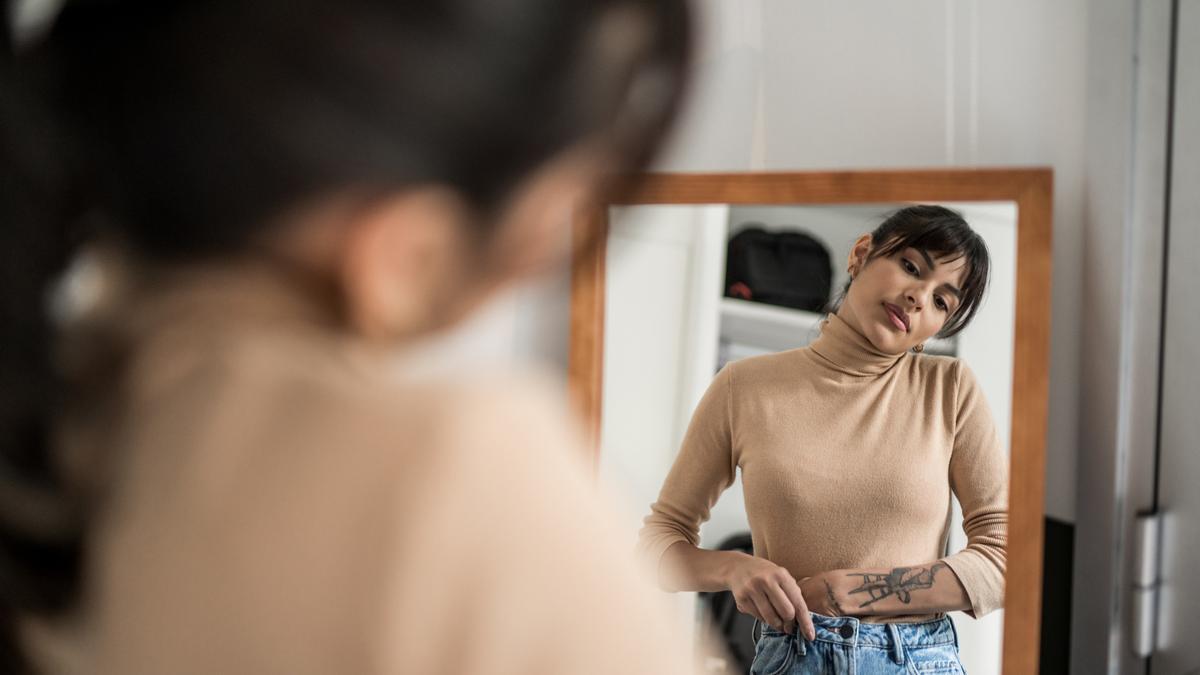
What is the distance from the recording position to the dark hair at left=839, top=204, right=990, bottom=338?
1.02 m

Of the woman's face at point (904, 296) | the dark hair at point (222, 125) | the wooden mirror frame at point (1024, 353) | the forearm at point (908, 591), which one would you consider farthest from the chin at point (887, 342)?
the dark hair at point (222, 125)

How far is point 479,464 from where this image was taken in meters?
0.29

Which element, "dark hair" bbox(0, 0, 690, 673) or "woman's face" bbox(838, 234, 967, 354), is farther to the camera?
"woman's face" bbox(838, 234, 967, 354)

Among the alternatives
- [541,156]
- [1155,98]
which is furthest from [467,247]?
[1155,98]

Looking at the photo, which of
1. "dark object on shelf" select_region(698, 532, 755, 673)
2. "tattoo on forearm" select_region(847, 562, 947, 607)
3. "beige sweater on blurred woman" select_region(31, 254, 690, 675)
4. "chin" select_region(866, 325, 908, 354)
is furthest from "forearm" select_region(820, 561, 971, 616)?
"beige sweater on blurred woman" select_region(31, 254, 690, 675)

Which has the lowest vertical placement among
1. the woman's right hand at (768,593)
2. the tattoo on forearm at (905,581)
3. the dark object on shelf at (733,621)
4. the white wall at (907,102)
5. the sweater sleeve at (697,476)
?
the dark object on shelf at (733,621)

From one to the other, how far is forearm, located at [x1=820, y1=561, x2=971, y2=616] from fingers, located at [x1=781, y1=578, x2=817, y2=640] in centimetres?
5

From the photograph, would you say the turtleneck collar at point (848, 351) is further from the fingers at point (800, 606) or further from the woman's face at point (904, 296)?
the fingers at point (800, 606)

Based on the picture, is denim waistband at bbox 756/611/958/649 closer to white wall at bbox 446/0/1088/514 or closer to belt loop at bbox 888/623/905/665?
belt loop at bbox 888/623/905/665

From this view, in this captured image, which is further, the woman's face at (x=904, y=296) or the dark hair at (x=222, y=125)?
the woman's face at (x=904, y=296)

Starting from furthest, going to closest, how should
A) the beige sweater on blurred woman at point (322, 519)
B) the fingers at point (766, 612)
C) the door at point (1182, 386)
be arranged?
the fingers at point (766, 612) < the door at point (1182, 386) < the beige sweater on blurred woman at point (322, 519)

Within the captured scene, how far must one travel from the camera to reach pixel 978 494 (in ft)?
3.36

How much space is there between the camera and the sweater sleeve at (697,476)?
114 cm

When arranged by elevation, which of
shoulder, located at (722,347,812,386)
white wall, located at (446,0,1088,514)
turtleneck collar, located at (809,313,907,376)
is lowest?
shoulder, located at (722,347,812,386)
